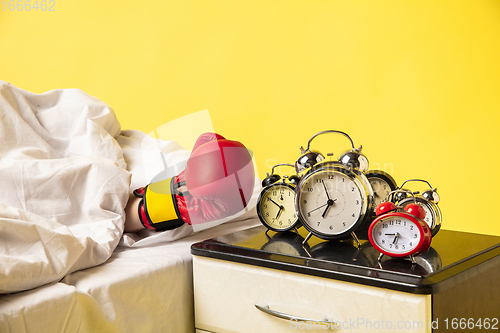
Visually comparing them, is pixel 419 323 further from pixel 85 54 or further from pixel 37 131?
pixel 85 54

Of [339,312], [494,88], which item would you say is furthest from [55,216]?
[494,88]

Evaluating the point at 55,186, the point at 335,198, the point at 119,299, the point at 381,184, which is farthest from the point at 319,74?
the point at 119,299

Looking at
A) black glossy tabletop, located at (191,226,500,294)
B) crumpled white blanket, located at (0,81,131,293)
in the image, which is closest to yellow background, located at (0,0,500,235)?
crumpled white blanket, located at (0,81,131,293)

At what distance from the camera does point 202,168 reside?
0.97 m

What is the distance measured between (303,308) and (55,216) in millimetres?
639

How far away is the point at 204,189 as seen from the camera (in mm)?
979

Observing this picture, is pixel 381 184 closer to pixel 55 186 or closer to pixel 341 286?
pixel 341 286

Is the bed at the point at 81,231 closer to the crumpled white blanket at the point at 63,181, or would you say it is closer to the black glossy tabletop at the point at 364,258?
the crumpled white blanket at the point at 63,181

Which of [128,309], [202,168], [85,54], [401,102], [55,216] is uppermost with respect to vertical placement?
[85,54]

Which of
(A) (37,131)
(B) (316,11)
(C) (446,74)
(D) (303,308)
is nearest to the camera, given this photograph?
(D) (303,308)

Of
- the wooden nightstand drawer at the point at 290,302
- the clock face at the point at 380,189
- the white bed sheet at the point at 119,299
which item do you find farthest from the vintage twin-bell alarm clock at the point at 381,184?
the white bed sheet at the point at 119,299

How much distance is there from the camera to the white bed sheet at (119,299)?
27.6 inches

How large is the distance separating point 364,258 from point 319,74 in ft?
3.69

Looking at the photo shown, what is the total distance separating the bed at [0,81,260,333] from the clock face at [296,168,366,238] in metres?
0.30
